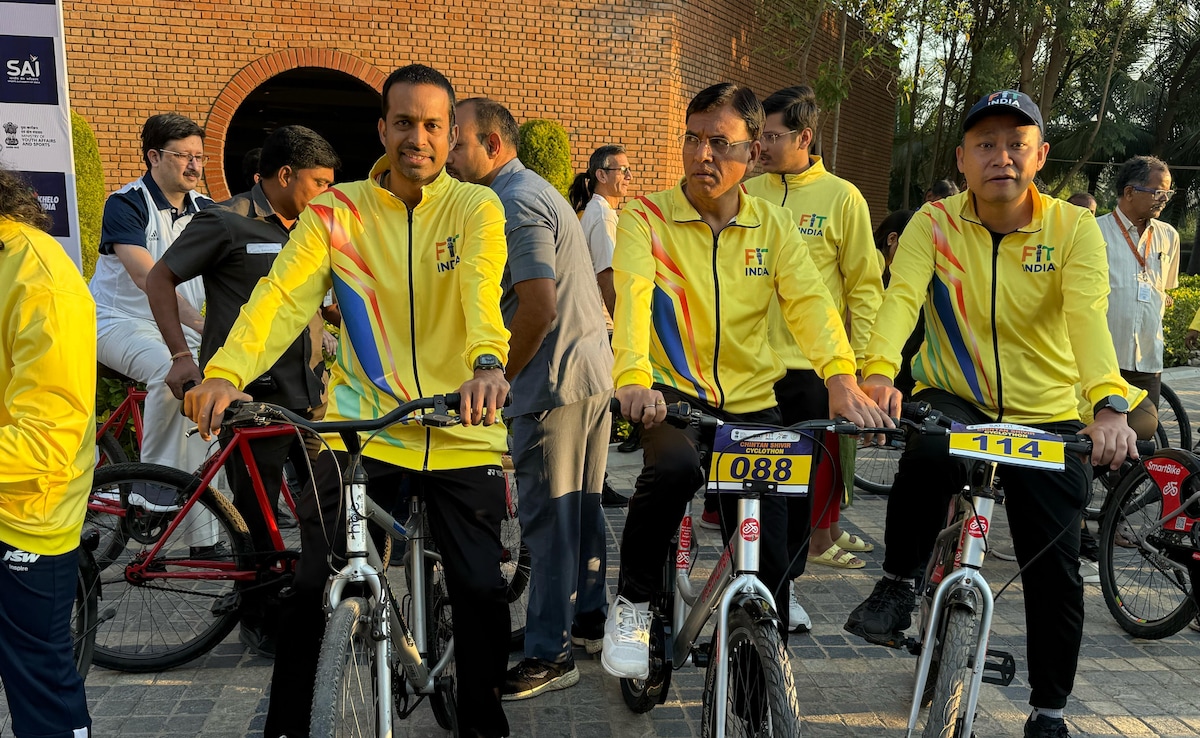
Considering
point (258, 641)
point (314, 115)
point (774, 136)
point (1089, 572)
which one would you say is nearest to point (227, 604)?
point (258, 641)

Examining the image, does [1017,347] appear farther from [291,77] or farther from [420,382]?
[291,77]

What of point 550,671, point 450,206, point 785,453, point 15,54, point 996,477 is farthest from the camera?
point 15,54

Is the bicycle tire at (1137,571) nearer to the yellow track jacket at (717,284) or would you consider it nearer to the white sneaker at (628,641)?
the yellow track jacket at (717,284)

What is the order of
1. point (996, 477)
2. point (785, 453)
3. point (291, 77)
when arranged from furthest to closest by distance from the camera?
1. point (291, 77)
2. point (996, 477)
3. point (785, 453)

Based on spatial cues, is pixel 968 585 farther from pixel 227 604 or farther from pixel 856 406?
pixel 227 604

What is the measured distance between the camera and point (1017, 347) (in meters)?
3.70

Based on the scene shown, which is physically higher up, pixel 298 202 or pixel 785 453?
pixel 298 202

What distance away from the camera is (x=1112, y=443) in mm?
3018

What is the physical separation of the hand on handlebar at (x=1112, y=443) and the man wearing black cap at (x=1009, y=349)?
12.2 inches

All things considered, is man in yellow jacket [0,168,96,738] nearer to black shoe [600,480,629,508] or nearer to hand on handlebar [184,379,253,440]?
hand on handlebar [184,379,253,440]

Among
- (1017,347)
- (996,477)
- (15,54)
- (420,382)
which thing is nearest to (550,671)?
(420,382)

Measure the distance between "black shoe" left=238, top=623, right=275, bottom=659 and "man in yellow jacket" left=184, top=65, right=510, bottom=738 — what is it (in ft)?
5.21

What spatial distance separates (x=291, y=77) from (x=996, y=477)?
50.3 ft

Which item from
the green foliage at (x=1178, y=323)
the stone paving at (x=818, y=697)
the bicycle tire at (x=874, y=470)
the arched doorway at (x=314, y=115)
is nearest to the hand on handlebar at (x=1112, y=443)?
the stone paving at (x=818, y=697)
